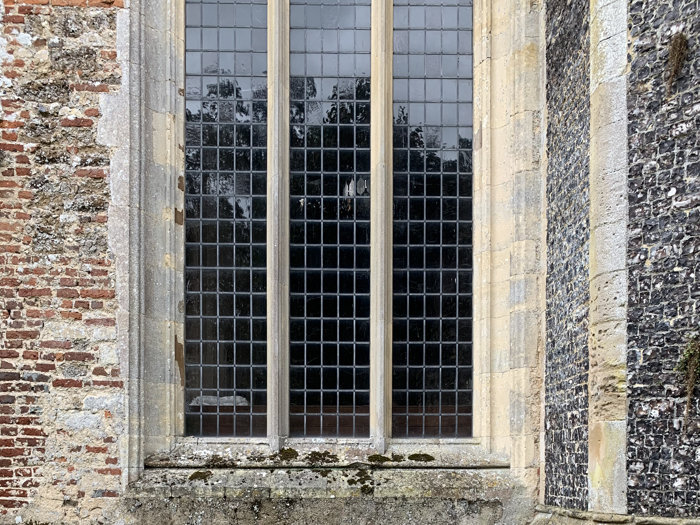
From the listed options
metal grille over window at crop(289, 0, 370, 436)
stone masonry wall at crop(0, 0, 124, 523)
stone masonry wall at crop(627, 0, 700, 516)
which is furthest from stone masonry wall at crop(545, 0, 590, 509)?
stone masonry wall at crop(0, 0, 124, 523)

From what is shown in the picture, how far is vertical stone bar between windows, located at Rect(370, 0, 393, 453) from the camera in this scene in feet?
18.2

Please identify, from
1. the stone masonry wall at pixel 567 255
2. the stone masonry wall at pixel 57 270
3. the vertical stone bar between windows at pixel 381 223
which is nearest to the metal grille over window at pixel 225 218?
the stone masonry wall at pixel 57 270

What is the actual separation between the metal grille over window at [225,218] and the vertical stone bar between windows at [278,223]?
98 millimetres

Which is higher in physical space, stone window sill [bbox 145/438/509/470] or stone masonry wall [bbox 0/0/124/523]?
stone masonry wall [bbox 0/0/124/523]

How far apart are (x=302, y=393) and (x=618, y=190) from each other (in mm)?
2757

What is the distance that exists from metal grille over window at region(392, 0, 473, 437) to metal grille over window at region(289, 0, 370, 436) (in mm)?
276

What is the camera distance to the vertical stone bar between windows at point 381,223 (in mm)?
5543

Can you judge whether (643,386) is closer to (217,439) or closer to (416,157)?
(416,157)

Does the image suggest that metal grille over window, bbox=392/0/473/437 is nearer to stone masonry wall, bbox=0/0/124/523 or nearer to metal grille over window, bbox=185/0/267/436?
metal grille over window, bbox=185/0/267/436

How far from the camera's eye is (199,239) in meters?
5.65

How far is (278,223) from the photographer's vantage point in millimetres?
5574

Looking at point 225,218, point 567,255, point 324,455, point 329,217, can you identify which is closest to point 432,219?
point 329,217

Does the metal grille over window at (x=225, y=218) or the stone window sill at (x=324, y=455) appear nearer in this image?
the stone window sill at (x=324, y=455)

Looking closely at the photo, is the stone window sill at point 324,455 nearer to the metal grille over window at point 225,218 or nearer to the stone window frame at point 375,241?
the stone window frame at point 375,241
